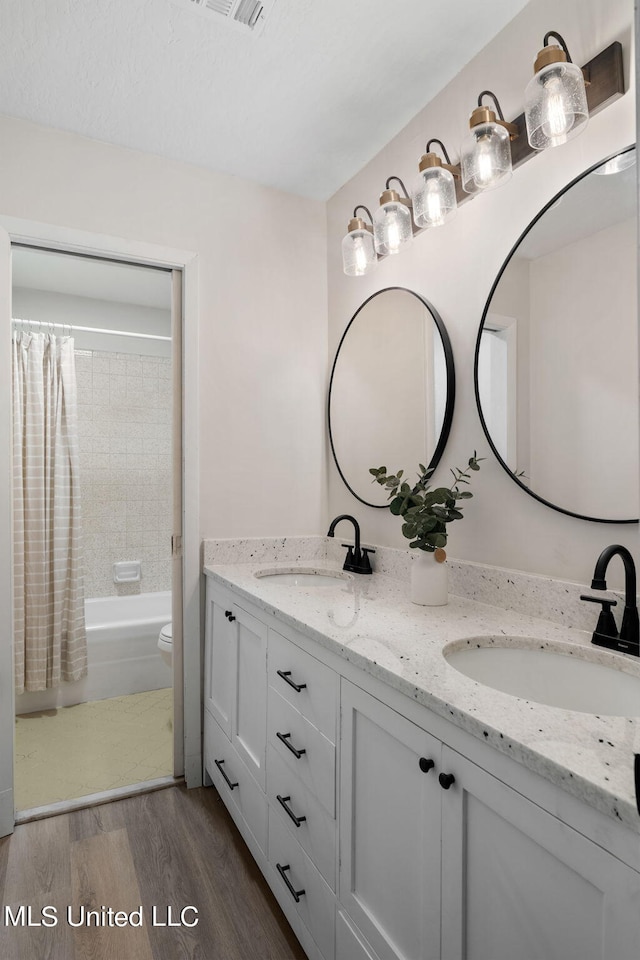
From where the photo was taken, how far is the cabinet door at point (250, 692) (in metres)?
1.59

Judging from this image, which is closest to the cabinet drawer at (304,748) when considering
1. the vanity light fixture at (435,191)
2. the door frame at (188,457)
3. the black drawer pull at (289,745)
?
the black drawer pull at (289,745)

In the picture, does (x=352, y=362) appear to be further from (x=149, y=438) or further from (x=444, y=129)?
(x=149, y=438)

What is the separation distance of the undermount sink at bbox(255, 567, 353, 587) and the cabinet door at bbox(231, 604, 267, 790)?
11.5 inches

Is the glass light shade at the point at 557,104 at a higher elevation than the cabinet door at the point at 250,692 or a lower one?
higher

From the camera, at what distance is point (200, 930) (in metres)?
1.44

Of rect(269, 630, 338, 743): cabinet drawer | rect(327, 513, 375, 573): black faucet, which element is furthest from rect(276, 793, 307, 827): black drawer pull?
rect(327, 513, 375, 573): black faucet

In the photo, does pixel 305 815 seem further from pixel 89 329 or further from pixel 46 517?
pixel 89 329

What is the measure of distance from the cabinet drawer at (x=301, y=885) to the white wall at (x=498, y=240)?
2.96 feet

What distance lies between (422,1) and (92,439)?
117 inches

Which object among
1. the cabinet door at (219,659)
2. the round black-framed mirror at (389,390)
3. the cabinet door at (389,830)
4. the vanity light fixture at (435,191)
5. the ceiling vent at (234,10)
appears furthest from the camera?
the cabinet door at (219,659)

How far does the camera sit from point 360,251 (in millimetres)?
1940

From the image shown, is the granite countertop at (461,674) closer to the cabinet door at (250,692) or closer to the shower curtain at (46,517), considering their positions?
the cabinet door at (250,692)

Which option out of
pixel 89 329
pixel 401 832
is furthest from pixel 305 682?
pixel 89 329

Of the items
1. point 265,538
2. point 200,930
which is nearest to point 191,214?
point 265,538
